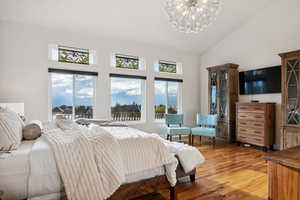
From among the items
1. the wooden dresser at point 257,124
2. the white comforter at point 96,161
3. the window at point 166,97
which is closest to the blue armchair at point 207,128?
the wooden dresser at point 257,124

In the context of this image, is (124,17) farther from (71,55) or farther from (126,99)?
(126,99)

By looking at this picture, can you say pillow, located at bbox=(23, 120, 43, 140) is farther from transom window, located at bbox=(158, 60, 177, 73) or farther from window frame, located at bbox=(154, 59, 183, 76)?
transom window, located at bbox=(158, 60, 177, 73)

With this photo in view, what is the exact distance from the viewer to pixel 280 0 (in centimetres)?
413

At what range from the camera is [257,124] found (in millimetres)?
4141

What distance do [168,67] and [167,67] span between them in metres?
0.04

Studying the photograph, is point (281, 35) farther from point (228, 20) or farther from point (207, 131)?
point (207, 131)

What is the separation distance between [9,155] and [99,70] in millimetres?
3267

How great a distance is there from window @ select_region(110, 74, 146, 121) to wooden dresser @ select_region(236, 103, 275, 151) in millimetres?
2663

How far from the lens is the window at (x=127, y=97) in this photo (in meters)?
4.84

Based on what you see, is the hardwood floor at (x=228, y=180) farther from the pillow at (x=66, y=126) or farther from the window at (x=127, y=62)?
the window at (x=127, y=62)

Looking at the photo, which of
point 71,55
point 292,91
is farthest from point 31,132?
point 292,91

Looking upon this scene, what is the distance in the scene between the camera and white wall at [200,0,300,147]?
3.97m

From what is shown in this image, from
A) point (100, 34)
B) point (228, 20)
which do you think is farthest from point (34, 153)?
point (228, 20)

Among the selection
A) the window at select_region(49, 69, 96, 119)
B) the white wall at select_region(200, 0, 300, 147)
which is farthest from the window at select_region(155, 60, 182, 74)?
the window at select_region(49, 69, 96, 119)
